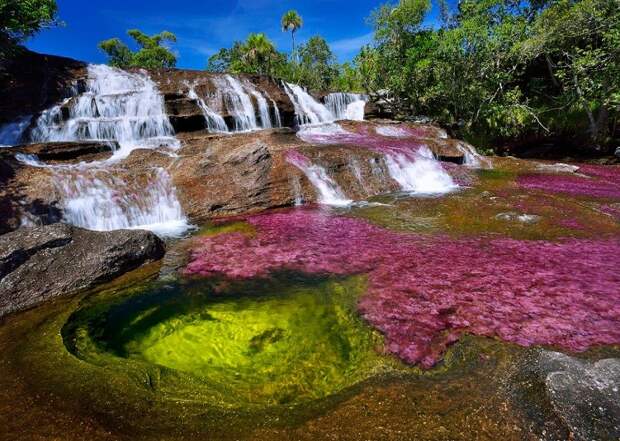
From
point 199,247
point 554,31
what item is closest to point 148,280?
point 199,247

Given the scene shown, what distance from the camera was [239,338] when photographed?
6273 mm

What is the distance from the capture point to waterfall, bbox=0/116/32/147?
722 inches

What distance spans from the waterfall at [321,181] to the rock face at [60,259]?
317 inches

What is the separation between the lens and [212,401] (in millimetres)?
4555

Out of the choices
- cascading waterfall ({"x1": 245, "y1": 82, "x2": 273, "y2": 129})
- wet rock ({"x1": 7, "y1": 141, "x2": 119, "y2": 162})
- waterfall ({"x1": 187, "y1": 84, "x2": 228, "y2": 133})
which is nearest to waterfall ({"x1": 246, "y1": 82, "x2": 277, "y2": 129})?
cascading waterfall ({"x1": 245, "y1": 82, "x2": 273, "y2": 129})

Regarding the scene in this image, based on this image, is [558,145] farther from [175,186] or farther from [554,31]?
[175,186]

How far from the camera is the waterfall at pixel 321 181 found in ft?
52.6

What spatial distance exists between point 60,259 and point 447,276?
29.5 ft

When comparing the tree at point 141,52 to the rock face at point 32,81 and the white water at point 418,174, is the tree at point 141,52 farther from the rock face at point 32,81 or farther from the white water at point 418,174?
the white water at point 418,174

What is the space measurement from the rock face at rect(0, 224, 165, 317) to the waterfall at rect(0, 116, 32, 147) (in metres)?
13.3

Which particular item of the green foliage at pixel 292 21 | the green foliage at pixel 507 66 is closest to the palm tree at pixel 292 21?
the green foliage at pixel 292 21

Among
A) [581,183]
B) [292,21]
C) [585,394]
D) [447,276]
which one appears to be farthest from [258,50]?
[585,394]

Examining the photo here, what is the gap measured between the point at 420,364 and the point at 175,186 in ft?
39.3

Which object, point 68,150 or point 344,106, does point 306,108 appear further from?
point 68,150
